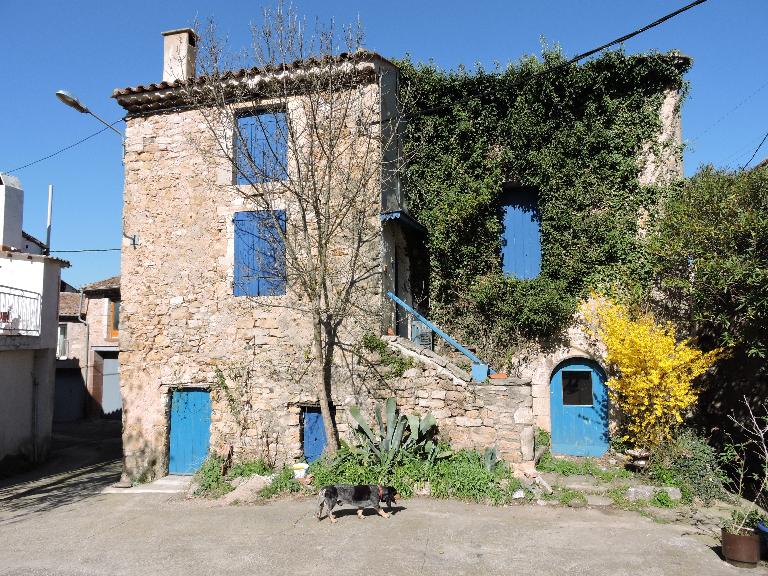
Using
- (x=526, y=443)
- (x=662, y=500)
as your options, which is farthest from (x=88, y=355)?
(x=662, y=500)

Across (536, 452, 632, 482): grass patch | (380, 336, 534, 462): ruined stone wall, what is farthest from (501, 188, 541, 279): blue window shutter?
(536, 452, 632, 482): grass patch

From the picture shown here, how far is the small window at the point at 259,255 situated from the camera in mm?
10602

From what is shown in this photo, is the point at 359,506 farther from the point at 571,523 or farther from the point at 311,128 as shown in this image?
the point at 311,128

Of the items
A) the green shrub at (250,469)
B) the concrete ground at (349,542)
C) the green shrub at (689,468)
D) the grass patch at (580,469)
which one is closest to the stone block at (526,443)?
the concrete ground at (349,542)

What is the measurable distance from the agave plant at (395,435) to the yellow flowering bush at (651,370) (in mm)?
3518

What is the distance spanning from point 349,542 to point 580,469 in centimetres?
500

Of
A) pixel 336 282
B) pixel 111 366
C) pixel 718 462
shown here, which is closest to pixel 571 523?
pixel 718 462

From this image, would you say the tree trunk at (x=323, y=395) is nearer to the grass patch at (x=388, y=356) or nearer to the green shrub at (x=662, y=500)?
the grass patch at (x=388, y=356)

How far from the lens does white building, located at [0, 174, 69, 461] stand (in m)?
14.1

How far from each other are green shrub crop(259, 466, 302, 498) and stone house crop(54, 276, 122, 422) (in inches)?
647

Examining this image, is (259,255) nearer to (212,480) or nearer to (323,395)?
(323,395)

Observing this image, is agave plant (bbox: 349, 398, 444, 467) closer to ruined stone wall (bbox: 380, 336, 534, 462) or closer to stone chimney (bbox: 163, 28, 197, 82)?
ruined stone wall (bbox: 380, 336, 534, 462)

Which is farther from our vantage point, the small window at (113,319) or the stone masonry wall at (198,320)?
the small window at (113,319)

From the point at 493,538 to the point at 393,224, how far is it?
627 cm
